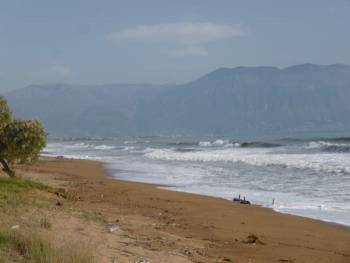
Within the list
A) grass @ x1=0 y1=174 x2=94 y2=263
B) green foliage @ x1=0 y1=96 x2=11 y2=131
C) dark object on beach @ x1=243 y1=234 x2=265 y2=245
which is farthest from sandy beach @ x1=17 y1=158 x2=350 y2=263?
green foliage @ x1=0 y1=96 x2=11 y2=131

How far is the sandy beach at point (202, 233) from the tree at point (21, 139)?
1760 millimetres

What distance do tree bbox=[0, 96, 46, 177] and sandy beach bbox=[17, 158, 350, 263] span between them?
176cm

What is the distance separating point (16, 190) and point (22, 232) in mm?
5656

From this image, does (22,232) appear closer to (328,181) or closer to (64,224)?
(64,224)

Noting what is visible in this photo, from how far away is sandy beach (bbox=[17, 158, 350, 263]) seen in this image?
852cm

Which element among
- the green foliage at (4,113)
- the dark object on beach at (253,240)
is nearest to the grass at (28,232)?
the green foliage at (4,113)

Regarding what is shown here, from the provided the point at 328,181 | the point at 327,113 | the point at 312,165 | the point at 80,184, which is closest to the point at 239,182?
the point at 328,181

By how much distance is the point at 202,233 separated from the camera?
10.5 metres

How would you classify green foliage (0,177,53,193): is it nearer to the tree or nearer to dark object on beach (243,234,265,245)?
the tree

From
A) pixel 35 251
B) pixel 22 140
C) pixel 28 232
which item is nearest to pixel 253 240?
pixel 28 232

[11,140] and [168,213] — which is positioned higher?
[11,140]

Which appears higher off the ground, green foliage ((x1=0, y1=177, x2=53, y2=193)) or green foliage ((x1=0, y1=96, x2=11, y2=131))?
green foliage ((x1=0, y1=96, x2=11, y2=131))

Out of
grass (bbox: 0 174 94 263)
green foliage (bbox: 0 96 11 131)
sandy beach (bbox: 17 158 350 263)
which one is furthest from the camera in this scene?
green foliage (bbox: 0 96 11 131)

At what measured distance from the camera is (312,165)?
87.1ft
